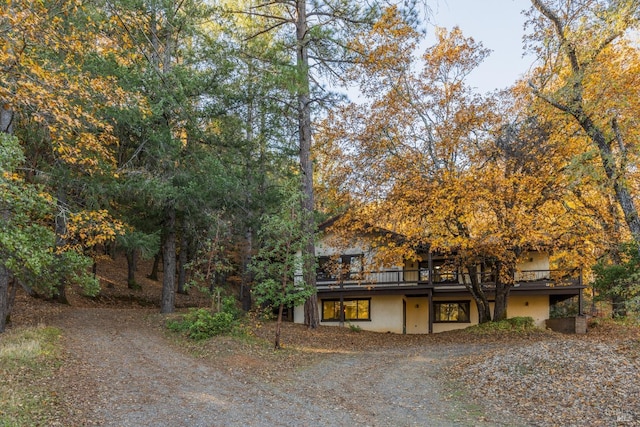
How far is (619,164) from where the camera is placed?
33.9 feet

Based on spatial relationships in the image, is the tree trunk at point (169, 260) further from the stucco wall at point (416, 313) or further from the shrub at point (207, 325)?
the stucco wall at point (416, 313)

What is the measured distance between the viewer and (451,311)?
23438 mm

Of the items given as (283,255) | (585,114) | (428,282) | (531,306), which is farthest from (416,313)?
(585,114)

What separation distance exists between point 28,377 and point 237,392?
3971mm

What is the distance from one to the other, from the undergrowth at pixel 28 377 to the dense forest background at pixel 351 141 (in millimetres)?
1481

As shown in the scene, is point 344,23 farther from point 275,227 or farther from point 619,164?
point 619,164

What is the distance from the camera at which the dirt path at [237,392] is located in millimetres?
7215

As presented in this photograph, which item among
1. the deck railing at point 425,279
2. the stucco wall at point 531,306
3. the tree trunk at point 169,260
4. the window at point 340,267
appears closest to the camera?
the tree trunk at point 169,260

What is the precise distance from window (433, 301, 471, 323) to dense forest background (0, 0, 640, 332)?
4738mm

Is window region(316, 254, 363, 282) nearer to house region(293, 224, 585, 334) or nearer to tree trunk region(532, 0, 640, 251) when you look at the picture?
house region(293, 224, 585, 334)

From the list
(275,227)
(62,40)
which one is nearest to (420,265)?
(275,227)

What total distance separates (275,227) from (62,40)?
22.9ft

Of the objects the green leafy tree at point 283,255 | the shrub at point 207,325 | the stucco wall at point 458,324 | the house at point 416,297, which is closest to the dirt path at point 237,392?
the shrub at point 207,325

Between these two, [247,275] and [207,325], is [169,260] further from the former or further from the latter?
[247,275]
